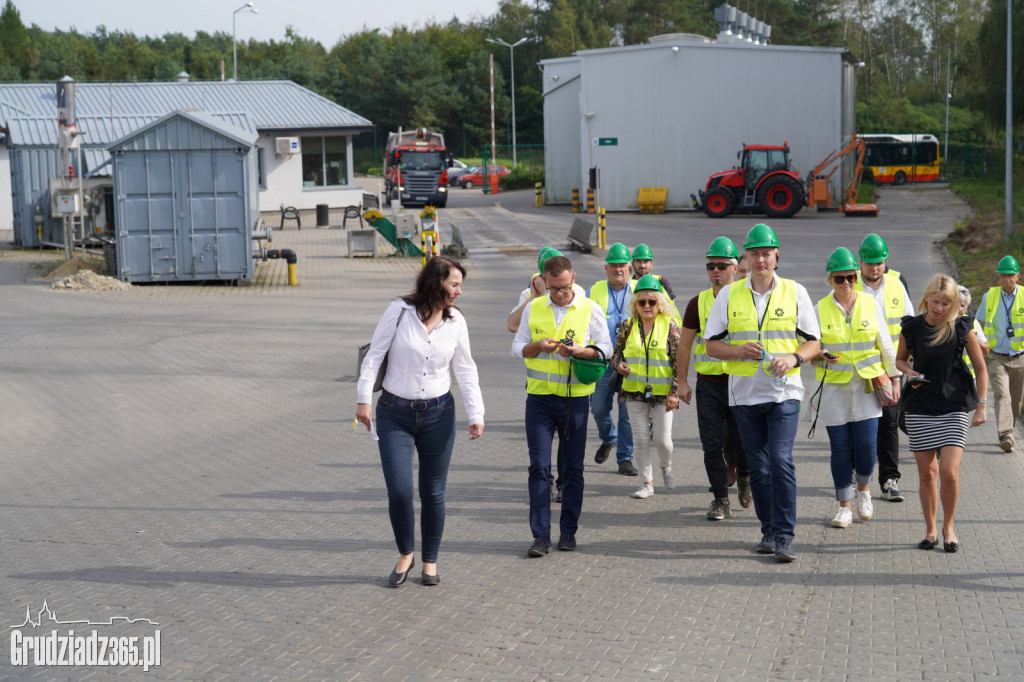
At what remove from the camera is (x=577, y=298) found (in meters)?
6.96

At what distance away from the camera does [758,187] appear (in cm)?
3803

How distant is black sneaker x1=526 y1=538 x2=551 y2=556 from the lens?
6.65m

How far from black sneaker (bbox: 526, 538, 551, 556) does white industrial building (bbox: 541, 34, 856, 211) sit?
121ft

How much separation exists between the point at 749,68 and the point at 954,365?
37293 mm

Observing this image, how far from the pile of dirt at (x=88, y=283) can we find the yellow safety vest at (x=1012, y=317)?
16.7 m

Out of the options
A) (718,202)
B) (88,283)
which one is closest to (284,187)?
(718,202)

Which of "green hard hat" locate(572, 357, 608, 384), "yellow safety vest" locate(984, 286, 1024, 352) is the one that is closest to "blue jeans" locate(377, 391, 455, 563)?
"green hard hat" locate(572, 357, 608, 384)

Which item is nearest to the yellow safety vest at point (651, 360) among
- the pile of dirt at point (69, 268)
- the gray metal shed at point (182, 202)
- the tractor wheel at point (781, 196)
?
the gray metal shed at point (182, 202)

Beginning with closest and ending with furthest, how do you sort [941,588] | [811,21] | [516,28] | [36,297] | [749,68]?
1. [941,588]
2. [36,297]
3. [749,68]
4. [811,21]
5. [516,28]

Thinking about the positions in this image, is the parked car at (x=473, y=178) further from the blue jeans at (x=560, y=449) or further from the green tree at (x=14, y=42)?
the blue jeans at (x=560, y=449)

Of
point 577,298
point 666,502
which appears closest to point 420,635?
point 577,298

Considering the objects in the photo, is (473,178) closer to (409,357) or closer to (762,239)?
(762,239)

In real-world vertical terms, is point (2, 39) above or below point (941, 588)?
above

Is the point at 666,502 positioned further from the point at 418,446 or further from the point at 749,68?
the point at 749,68
